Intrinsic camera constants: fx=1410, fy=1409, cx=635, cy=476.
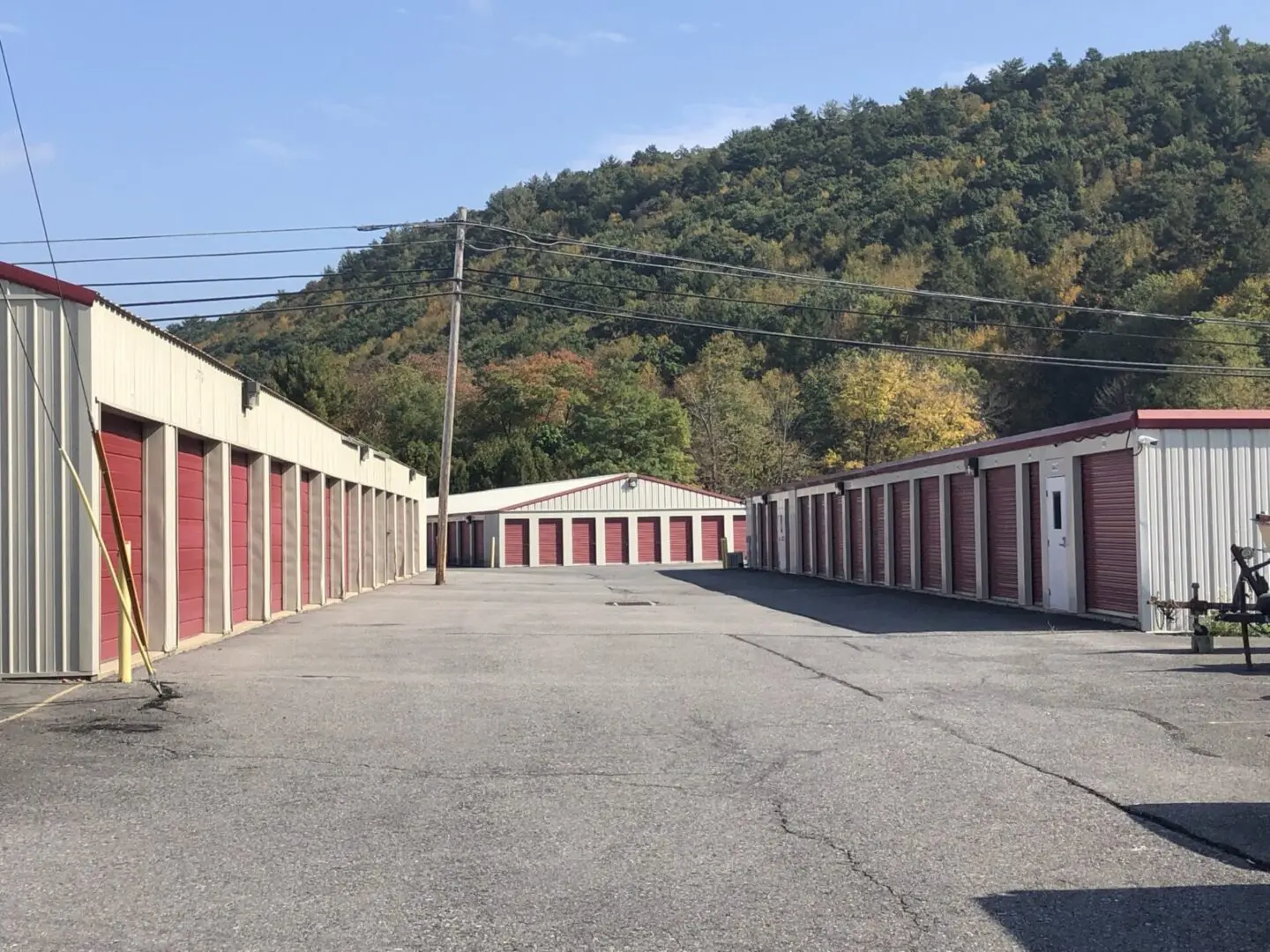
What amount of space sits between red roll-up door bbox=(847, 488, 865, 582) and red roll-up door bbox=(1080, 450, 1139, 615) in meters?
15.6

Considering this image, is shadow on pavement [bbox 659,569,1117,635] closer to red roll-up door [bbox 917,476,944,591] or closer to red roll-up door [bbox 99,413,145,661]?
red roll-up door [bbox 917,476,944,591]

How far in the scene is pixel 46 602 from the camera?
14.1 metres

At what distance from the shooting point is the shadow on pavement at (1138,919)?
5242mm

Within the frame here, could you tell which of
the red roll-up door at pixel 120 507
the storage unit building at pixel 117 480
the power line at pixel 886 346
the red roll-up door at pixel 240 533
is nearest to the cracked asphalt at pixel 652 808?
the red roll-up door at pixel 120 507

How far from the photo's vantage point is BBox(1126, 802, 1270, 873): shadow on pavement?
21.5 feet

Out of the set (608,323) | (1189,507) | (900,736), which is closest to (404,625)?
(1189,507)

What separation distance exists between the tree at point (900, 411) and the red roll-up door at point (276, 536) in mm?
52181

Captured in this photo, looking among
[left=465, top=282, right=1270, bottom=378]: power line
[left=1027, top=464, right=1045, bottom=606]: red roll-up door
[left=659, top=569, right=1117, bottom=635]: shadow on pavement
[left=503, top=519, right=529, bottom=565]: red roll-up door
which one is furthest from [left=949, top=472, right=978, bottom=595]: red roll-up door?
[left=503, top=519, right=529, bottom=565]: red roll-up door

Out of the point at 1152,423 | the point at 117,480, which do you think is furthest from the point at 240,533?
the point at 1152,423

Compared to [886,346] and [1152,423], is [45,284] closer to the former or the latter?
[1152,423]

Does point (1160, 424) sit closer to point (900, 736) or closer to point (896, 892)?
point (900, 736)

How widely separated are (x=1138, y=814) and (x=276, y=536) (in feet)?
67.1

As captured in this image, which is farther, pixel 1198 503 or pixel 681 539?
pixel 681 539

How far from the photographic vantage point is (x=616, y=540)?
66.0 meters
